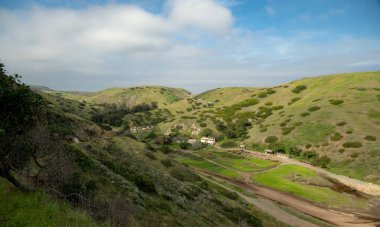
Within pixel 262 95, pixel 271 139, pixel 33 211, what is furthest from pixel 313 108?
pixel 33 211

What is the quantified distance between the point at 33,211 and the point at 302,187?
55.0 metres

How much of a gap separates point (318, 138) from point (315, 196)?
115ft

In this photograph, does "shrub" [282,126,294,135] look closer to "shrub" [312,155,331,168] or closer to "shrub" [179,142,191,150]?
"shrub" [312,155,331,168]

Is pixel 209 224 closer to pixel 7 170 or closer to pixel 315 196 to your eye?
pixel 7 170

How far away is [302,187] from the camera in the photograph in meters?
57.0

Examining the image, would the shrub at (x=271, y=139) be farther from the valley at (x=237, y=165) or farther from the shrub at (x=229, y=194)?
the shrub at (x=229, y=194)

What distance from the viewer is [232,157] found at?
7712 cm

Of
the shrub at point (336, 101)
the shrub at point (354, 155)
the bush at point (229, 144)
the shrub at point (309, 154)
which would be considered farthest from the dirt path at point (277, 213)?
the shrub at point (336, 101)

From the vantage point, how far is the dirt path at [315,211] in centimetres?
4300

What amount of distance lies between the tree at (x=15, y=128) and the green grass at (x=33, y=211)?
2.18ft

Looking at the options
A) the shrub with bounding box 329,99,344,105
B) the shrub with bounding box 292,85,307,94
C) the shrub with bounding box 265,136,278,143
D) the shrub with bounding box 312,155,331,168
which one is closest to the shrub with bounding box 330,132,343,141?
the shrub with bounding box 312,155,331,168

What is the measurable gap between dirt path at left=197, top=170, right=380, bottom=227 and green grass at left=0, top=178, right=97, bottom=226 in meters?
35.5

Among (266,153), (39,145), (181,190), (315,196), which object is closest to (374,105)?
(266,153)

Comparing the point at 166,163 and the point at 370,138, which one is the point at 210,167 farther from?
the point at 370,138
